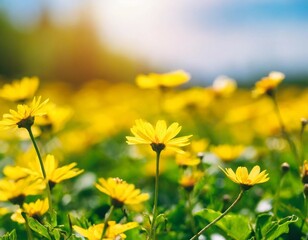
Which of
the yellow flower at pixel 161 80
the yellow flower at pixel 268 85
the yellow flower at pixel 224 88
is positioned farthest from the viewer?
the yellow flower at pixel 224 88

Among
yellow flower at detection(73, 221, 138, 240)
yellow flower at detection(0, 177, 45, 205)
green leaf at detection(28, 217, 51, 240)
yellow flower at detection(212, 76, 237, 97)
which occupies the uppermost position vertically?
yellow flower at detection(73, 221, 138, 240)

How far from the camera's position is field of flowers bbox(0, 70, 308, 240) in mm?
1235

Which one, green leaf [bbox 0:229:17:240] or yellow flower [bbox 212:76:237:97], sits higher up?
green leaf [bbox 0:229:17:240]

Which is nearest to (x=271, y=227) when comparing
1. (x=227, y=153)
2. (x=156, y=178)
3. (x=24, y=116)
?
(x=156, y=178)

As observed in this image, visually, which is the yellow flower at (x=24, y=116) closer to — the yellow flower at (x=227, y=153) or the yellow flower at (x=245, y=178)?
the yellow flower at (x=245, y=178)

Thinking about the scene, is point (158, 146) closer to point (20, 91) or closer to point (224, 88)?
point (20, 91)

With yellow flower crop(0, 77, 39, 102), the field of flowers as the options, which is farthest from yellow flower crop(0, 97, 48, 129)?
yellow flower crop(0, 77, 39, 102)

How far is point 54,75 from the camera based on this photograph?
→ 44.9 ft

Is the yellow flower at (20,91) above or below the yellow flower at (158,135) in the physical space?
below

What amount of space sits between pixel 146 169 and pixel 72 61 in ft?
39.3

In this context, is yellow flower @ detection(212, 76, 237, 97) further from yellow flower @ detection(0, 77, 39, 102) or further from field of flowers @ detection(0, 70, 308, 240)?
yellow flower @ detection(0, 77, 39, 102)

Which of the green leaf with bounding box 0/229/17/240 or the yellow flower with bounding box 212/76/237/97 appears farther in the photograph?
the yellow flower with bounding box 212/76/237/97

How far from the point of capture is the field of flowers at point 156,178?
48.6 inches

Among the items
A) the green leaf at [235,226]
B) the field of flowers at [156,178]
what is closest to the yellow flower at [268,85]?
the field of flowers at [156,178]
